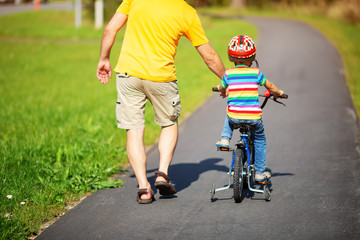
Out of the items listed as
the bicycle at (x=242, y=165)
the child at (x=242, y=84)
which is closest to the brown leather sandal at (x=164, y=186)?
the bicycle at (x=242, y=165)

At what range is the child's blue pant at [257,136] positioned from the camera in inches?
210

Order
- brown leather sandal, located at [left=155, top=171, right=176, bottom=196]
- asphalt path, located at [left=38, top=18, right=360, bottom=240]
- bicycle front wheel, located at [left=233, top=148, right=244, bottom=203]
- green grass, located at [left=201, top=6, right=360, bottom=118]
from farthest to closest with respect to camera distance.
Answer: green grass, located at [left=201, top=6, right=360, bottom=118] < brown leather sandal, located at [left=155, top=171, right=176, bottom=196] < bicycle front wheel, located at [left=233, top=148, right=244, bottom=203] < asphalt path, located at [left=38, top=18, right=360, bottom=240]

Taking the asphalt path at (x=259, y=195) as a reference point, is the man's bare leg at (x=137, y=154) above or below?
above

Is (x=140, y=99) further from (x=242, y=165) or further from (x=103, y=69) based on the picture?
(x=242, y=165)

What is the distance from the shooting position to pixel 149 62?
17.4ft

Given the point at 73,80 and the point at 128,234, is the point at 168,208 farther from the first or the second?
the point at 73,80

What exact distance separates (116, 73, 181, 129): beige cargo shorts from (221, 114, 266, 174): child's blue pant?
0.53 m

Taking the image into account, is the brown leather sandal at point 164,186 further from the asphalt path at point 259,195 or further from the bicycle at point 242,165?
the bicycle at point 242,165

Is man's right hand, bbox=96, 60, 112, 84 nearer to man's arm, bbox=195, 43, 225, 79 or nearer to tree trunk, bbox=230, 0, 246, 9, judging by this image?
man's arm, bbox=195, 43, 225, 79

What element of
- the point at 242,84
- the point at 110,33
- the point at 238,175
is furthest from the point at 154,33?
the point at 238,175

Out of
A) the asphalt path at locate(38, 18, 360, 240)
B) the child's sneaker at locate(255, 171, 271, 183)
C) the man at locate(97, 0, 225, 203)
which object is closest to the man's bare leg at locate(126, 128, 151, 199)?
the man at locate(97, 0, 225, 203)

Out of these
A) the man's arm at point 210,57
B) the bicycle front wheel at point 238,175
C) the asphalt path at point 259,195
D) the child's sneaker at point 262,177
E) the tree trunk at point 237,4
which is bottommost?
the tree trunk at point 237,4

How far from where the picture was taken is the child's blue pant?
210 inches

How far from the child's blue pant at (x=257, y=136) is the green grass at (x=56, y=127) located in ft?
4.98
